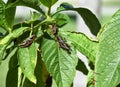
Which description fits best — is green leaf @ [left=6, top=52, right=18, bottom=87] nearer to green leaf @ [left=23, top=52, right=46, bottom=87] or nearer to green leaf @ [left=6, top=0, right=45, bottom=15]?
green leaf @ [left=23, top=52, right=46, bottom=87]

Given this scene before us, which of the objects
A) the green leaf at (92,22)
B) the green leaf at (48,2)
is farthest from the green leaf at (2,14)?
the green leaf at (92,22)

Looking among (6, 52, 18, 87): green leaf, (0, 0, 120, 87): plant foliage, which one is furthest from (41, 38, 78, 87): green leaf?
(6, 52, 18, 87): green leaf

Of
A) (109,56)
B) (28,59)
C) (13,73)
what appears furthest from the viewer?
(13,73)

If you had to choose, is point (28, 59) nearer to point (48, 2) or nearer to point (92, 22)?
point (48, 2)

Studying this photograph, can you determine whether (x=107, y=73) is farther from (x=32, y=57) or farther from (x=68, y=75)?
(x=32, y=57)

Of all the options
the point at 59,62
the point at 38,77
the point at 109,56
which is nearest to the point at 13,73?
the point at 38,77

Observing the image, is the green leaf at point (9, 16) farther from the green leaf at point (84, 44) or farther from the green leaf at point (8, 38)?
the green leaf at point (84, 44)

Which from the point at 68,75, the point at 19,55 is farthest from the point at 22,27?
the point at 68,75
